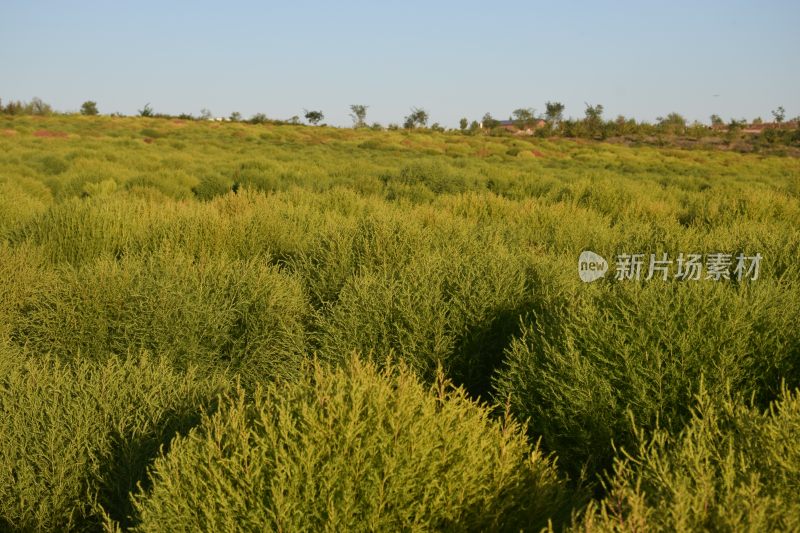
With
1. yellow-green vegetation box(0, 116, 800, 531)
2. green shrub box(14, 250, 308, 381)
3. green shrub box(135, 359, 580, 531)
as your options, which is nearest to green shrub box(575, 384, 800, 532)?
yellow-green vegetation box(0, 116, 800, 531)

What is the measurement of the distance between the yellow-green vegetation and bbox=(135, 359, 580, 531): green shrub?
11mm

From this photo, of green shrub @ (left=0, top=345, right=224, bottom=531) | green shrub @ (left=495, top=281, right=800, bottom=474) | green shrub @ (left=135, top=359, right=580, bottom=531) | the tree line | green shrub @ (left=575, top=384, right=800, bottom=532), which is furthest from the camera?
the tree line

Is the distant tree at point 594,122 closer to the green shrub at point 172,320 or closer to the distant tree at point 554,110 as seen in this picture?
the distant tree at point 554,110

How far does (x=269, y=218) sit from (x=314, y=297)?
7.17 feet

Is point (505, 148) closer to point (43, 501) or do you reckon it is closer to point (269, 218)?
point (269, 218)

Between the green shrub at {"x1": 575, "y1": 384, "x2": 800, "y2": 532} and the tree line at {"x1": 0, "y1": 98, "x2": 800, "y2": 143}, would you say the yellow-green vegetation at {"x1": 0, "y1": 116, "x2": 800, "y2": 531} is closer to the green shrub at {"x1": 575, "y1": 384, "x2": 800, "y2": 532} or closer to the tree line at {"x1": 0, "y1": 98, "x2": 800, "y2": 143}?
the green shrub at {"x1": 575, "y1": 384, "x2": 800, "y2": 532}

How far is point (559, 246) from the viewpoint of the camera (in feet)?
24.6

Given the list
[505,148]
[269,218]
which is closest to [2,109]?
[505,148]

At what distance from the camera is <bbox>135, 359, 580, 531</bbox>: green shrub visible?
2357mm

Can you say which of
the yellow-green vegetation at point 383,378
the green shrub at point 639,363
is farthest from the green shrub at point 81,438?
the green shrub at point 639,363

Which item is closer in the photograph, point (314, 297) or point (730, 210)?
point (314, 297)

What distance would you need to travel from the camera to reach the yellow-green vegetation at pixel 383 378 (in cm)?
239

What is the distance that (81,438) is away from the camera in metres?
3.29

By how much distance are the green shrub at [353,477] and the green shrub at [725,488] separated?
399 millimetres
